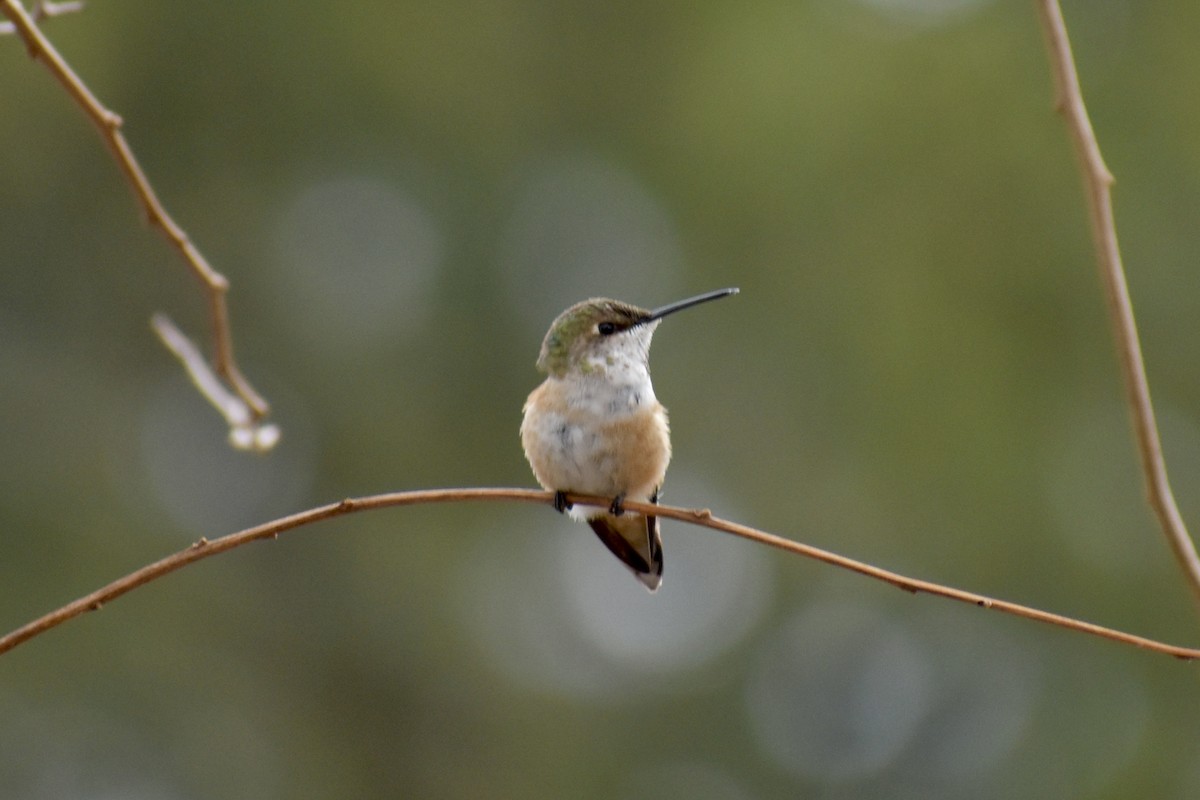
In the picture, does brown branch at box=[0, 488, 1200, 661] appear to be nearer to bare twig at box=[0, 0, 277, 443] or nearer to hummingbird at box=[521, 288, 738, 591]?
bare twig at box=[0, 0, 277, 443]

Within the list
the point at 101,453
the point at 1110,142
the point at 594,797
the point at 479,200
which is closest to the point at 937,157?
A: the point at 1110,142

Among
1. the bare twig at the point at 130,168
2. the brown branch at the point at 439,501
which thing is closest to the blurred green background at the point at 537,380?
the bare twig at the point at 130,168

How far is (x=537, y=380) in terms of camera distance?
13.2 meters

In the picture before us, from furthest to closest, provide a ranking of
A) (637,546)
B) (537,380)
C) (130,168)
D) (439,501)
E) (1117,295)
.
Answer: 1. (537,380)
2. (637,546)
3. (130,168)
4. (439,501)
5. (1117,295)

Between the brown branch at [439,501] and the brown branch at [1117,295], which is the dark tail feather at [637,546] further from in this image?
the brown branch at [1117,295]

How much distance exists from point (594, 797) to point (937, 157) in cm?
682

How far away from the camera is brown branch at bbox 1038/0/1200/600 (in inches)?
54.5

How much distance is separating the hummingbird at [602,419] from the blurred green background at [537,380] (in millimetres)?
8578

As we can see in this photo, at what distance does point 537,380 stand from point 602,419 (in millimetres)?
9446

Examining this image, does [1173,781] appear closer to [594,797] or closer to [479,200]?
[594,797]

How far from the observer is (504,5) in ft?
46.2

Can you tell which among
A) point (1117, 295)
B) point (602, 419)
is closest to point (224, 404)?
point (1117, 295)

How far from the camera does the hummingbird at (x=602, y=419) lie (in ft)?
12.4

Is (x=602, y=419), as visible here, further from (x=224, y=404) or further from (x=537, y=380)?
(x=537, y=380)
